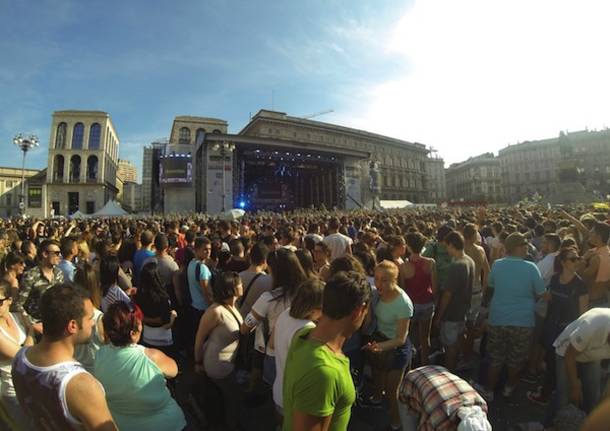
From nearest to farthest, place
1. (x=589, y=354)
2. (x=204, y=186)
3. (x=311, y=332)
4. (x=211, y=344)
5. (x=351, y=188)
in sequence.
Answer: (x=311, y=332) → (x=589, y=354) → (x=211, y=344) → (x=204, y=186) → (x=351, y=188)

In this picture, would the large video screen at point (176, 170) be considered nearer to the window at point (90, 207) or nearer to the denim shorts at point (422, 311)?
the window at point (90, 207)

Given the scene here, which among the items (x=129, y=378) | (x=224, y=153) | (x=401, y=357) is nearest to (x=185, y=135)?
(x=224, y=153)

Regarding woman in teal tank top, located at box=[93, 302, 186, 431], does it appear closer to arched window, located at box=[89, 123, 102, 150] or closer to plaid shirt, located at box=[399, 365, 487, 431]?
plaid shirt, located at box=[399, 365, 487, 431]

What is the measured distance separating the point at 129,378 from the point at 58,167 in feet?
214

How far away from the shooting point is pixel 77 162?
5488 centimetres

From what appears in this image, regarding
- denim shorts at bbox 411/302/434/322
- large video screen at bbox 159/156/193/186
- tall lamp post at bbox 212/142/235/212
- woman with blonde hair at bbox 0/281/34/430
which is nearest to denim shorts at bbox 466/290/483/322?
denim shorts at bbox 411/302/434/322

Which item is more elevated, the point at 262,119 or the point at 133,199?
the point at 262,119

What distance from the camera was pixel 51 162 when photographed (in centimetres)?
5322

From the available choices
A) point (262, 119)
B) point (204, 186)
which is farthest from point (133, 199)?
point (204, 186)

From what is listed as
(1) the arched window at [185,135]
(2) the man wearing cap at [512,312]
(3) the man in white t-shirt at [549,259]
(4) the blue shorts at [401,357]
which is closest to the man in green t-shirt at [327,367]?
(4) the blue shorts at [401,357]

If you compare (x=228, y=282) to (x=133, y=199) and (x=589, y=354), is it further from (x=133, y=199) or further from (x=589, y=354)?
(x=133, y=199)

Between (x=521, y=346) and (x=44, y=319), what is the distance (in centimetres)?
446

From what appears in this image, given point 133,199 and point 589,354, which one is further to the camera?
point 133,199

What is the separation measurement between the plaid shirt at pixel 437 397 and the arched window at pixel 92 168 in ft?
210
